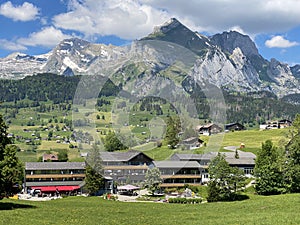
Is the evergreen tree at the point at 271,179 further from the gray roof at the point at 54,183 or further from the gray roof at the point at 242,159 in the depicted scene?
the gray roof at the point at 54,183

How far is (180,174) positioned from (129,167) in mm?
14574

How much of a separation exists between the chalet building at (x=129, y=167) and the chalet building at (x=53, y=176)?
15733 mm

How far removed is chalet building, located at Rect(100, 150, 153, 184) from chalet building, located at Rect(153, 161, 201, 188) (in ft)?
11.0

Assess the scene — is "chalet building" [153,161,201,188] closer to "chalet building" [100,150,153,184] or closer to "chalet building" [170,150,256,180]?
"chalet building" [170,150,256,180]

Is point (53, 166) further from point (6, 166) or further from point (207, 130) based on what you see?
point (6, 166)

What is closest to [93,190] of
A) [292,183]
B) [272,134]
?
[292,183]

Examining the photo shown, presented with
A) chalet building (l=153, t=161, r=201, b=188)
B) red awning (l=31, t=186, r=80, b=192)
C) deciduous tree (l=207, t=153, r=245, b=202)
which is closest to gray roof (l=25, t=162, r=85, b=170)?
red awning (l=31, t=186, r=80, b=192)

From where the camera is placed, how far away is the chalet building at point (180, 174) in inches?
3329

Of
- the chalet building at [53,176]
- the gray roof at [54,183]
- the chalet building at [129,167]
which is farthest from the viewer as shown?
the chalet building at [53,176]

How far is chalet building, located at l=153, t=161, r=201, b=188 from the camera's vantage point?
277ft

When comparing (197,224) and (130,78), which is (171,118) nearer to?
(130,78)

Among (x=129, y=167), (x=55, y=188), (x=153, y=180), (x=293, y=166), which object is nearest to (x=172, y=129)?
(x=293, y=166)

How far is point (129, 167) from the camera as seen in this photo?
81.4 m

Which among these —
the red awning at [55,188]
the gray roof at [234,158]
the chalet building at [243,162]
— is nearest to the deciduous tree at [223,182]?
the gray roof at [234,158]
